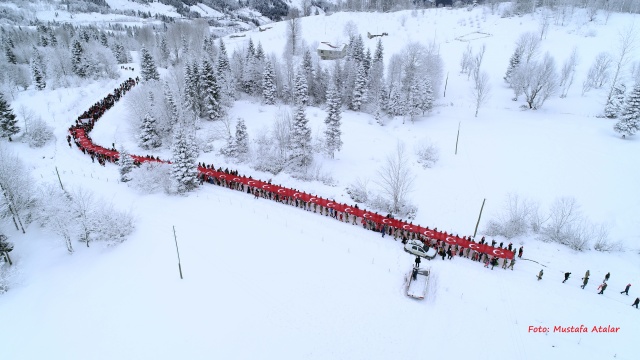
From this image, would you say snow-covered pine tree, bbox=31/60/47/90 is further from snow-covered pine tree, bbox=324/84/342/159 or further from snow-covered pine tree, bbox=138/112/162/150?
snow-covered pine tree, bbox=324/84/342/159

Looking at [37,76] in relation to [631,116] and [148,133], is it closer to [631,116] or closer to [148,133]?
[148,133]

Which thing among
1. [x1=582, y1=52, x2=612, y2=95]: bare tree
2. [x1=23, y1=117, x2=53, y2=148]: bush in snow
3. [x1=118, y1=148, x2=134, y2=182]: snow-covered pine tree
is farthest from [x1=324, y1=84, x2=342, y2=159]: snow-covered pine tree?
[x1=582, y1=52, x2=612, y2=95]: bare tree

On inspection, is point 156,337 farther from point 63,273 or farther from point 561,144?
point 561,144

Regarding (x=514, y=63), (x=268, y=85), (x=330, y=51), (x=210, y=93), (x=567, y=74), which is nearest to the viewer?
(x=210, y=93)

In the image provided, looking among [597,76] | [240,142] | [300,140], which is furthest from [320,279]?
[597,76]

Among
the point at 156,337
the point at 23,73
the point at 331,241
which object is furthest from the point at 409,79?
the point at 23,73

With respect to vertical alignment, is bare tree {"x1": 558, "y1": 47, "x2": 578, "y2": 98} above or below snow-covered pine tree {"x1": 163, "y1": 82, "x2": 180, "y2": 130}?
above
